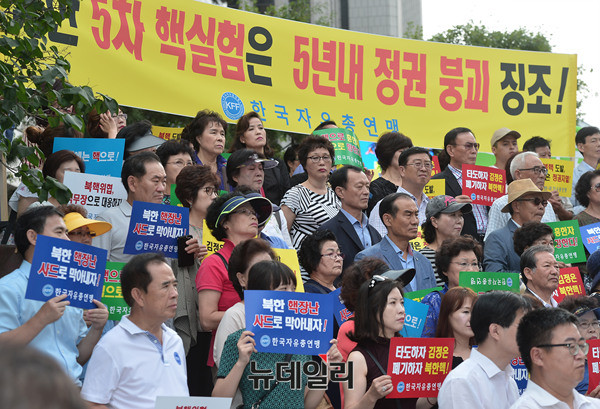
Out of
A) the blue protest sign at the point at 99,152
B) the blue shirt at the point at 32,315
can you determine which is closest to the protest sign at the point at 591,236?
the blue protest sign at the point at 99,152

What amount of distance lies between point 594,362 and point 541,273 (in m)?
1.68

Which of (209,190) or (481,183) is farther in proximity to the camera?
(481,183)

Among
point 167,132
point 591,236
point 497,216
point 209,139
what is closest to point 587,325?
point 497,216

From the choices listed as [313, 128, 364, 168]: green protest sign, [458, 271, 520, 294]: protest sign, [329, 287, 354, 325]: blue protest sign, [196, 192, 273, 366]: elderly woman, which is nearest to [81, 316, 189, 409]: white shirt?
[196, 192, 273, 366]: elderly woman

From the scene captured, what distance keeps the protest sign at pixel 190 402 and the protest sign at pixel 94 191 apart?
2.94m

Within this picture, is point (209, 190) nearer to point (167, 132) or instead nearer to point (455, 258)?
point (455, 258)

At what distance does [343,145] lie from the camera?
10086mm

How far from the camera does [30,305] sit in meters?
5.04

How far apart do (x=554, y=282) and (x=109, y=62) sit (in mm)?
5605

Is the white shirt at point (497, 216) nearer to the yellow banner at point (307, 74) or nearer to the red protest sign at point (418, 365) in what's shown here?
the yellow banner at point (307, 74)

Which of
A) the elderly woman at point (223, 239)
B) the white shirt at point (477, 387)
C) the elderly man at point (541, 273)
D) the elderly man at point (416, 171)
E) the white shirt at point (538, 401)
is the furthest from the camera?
the elderly man at point (416, 171)

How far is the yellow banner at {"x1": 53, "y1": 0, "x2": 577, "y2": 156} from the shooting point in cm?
998

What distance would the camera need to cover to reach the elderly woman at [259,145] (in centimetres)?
940

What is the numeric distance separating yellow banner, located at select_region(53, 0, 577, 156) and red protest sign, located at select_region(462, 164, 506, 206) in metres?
2.61
